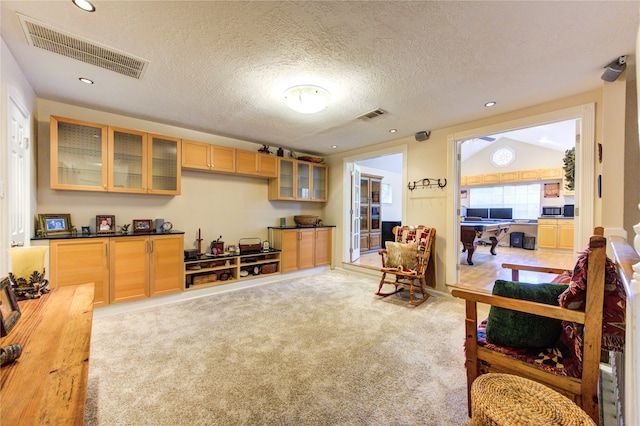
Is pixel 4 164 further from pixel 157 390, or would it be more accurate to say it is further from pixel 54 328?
pixel 157 390

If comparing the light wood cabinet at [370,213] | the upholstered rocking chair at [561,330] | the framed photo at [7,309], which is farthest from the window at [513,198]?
the framed photo at [7,309]

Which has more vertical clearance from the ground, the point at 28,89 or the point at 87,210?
the point at 28,89

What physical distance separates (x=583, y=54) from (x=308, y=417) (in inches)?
128

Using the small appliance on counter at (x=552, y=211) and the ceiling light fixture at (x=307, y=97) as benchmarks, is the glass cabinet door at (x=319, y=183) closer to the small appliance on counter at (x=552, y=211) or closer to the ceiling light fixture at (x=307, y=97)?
the ceiling light fixture at (x=307, y=97)

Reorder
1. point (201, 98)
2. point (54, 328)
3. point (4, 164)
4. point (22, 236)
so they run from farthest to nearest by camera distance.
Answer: point (201, 98)
point (22, 236)
point (4, 164)
point (54, 328)

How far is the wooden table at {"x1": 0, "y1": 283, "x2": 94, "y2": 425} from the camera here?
0.65m

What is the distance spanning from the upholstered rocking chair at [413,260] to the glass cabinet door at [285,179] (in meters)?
2.11

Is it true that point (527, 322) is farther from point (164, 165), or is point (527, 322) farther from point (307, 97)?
point (164, 165)

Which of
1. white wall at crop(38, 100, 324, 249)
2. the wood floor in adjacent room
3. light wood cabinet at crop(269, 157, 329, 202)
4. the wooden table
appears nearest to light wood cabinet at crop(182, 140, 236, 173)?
white wall at crop(38, 100, 324, 249)

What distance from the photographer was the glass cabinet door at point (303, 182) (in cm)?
496

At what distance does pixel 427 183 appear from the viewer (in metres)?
3.91

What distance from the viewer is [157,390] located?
5.64 ft

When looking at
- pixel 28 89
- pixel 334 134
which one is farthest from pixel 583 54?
pixel 28 89

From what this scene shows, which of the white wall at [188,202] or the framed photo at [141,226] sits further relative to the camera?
the framed photo at [141,226]
